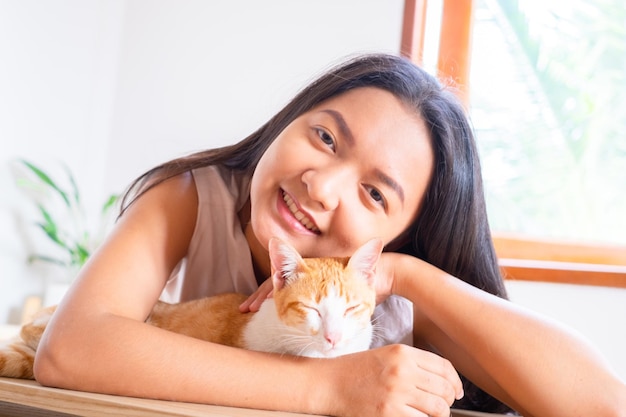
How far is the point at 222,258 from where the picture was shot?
1.36 meters

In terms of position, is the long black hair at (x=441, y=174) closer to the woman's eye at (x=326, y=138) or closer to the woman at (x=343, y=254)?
the woman at (x=343, y=254)

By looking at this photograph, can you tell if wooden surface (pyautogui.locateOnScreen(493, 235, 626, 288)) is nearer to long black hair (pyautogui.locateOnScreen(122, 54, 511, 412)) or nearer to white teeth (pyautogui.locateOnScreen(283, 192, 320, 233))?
long black hair (pyautogui.locateOnScreen(122, 54, 511, 412))

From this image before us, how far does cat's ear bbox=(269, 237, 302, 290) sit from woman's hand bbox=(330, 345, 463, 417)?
178 mm

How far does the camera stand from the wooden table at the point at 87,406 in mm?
755

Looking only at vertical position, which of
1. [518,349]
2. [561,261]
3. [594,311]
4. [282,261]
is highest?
[282,261]

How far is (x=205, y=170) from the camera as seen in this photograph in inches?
55.0

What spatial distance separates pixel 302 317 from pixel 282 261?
0.10 m

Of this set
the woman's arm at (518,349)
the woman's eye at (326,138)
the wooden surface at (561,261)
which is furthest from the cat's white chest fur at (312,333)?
the wooden surface at (561,261)

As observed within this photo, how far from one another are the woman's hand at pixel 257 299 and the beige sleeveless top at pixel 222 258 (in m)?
0.15

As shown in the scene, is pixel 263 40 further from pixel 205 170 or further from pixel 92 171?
pixel 205 170

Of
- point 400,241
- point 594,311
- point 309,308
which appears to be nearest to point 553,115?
point 594,311

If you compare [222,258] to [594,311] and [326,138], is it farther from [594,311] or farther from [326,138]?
[594,311]

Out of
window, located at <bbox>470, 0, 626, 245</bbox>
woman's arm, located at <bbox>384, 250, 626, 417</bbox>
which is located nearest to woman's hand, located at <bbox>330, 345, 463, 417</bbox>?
woman's arm, located at <bbox>384, 250, 626, 417</bbox>

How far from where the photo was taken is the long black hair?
1.26 meters
